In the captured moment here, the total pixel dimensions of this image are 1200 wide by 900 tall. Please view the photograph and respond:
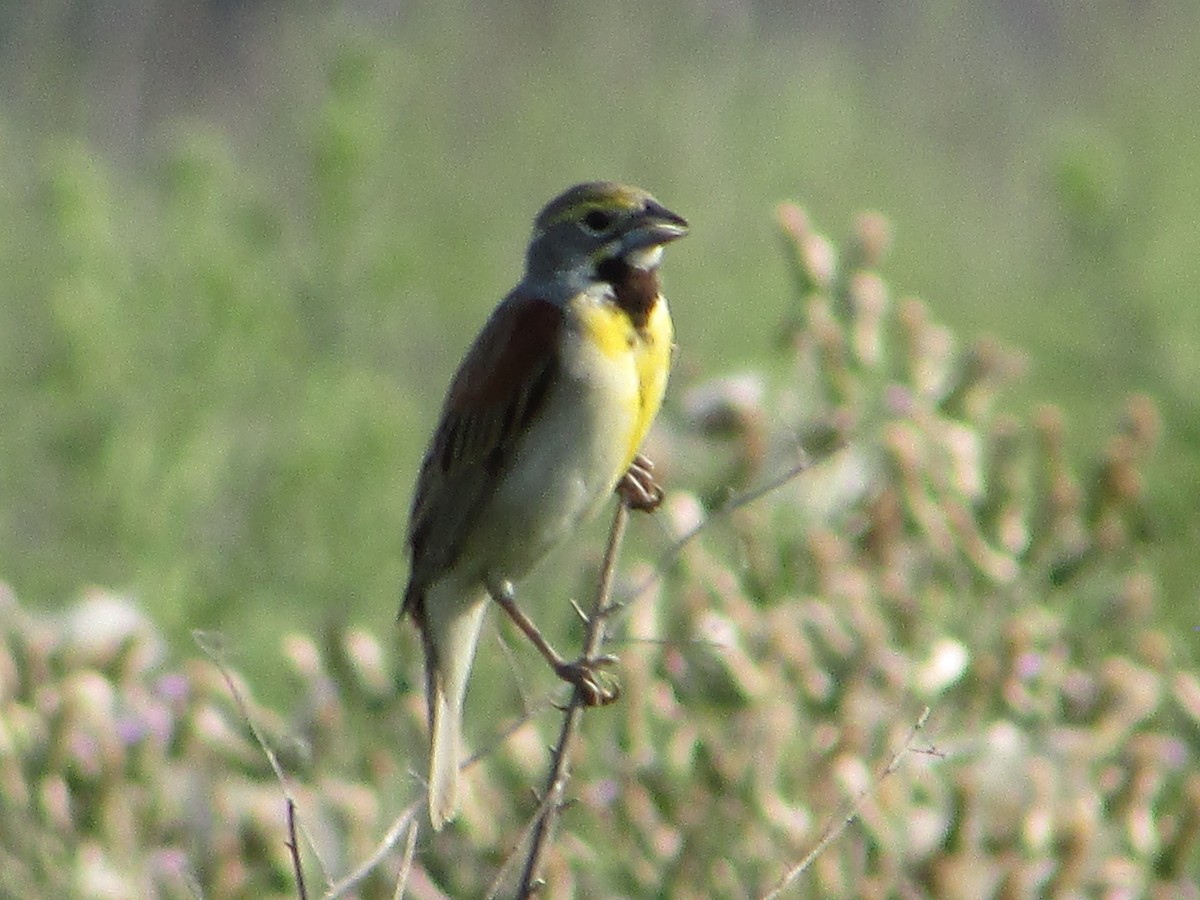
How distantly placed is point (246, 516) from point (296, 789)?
2262 millimetres

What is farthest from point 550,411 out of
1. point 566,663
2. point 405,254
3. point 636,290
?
point 405,254

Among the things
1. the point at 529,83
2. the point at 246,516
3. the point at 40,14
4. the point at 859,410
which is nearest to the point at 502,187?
the point at 529,83

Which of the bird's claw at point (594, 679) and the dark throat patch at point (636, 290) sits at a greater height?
the dark throat patch at point (636, 290)

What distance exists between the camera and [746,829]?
3664mm

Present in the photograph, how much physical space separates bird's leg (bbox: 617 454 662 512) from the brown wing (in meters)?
0.17

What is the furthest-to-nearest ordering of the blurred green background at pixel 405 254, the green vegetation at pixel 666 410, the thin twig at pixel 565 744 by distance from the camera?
the blurred green background at pixel 405 254
the green vegetation at pixel 666 410
the thin twig at pixel 565 744

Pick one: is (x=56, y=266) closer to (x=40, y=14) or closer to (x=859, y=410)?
(x=40, y=14)

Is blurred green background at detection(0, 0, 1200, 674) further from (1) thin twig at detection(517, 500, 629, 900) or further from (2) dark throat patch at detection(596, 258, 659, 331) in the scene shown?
(1) thin twig at detection(517, 500, 629, 900)

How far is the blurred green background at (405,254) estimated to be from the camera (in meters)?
5.70

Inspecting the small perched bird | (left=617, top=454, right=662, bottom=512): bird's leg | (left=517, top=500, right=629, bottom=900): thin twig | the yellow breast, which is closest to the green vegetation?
the small perched bird

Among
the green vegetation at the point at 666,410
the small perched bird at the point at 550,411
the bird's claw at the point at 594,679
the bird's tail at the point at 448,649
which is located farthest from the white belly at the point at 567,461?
the green vegetation at the point at 666,410

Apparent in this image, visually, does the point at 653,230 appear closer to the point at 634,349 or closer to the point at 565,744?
the point at 634,349

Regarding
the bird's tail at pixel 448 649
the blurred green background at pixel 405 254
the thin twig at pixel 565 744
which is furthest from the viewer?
the blurred green background at pixel 405 254

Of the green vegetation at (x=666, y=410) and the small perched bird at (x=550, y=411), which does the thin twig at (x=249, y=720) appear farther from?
the green vegetation at (x=666, y=410)
